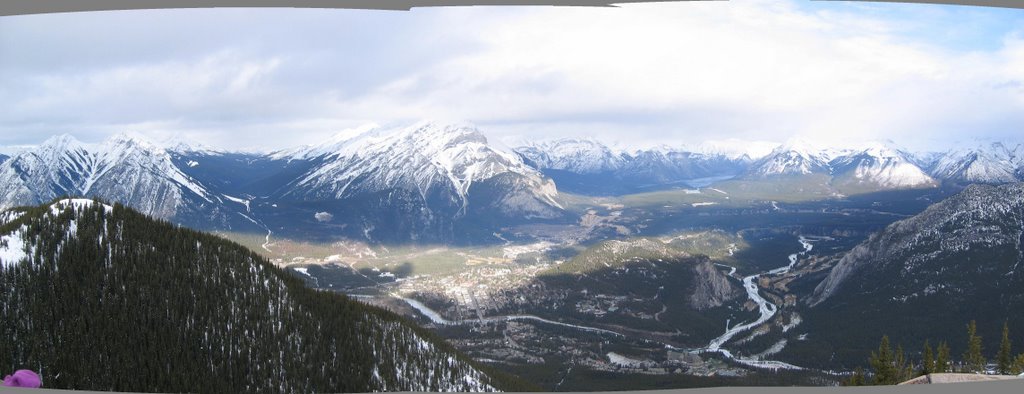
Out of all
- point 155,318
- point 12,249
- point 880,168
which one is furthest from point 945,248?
point 12,249

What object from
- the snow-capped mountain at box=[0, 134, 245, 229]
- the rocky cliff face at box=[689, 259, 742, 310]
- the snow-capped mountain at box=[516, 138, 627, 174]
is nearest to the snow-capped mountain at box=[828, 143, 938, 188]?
the rocky cliff face at box=[689, 259, 742, 310]

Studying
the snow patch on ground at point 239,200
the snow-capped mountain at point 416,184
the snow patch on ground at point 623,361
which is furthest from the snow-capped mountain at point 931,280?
the snow patch on ground at point 239,200

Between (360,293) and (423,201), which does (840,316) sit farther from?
(423,201)

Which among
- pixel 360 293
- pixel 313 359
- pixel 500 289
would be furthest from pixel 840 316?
pixel 313 359

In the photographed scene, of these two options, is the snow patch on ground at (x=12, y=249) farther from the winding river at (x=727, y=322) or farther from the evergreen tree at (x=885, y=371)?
the winding river at (x=727, y=322)

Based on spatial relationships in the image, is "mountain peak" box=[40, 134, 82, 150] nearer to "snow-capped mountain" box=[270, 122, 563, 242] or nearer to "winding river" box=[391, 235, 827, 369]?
"winding river" box=[391, 235, 827, 369]

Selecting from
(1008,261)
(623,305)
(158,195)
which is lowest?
(623,305)

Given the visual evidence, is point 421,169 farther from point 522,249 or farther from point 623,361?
point 623,361
